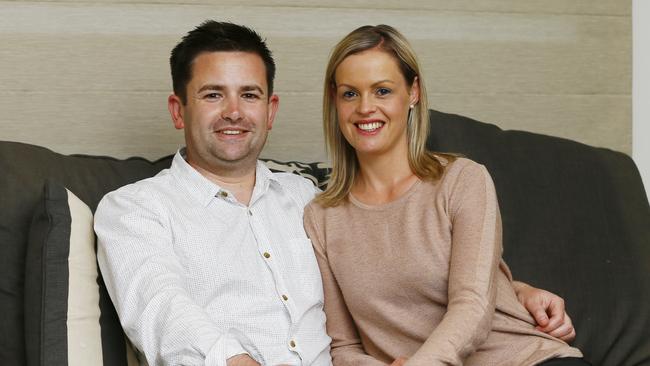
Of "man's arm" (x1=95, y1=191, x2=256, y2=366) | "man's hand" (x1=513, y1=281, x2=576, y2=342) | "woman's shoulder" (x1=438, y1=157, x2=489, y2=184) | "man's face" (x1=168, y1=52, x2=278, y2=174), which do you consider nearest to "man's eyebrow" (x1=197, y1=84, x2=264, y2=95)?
"man's face" (x1=168, y1=52, x2=278, y2=174)

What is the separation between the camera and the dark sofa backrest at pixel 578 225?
2.21 m

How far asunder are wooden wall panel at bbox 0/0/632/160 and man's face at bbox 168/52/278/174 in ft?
1.69

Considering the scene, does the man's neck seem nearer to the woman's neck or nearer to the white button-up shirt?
the white button-up shirt

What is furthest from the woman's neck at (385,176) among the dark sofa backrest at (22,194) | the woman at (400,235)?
the dark sofa backrest at (22,194)

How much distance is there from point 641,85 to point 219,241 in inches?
69.4

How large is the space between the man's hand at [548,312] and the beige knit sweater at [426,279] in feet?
0.08

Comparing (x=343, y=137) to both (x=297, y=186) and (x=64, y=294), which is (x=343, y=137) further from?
(x=64, y=294)

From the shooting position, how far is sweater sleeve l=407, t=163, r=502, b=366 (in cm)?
175

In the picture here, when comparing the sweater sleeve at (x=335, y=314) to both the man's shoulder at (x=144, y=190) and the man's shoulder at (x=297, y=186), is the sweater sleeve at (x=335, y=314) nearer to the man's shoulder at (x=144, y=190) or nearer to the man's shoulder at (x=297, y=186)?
the man's shoulder at (x=297, y=186)

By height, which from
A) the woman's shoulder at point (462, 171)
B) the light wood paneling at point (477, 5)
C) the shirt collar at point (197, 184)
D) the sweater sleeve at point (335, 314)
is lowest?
the sweater sleeve at point (335, 314)

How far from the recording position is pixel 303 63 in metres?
2.76

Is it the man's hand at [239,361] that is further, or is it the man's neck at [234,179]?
the man's neck at [234,179]

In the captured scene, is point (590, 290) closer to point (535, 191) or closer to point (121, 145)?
point (535, 191)

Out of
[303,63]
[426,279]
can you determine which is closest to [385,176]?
[426,279]
